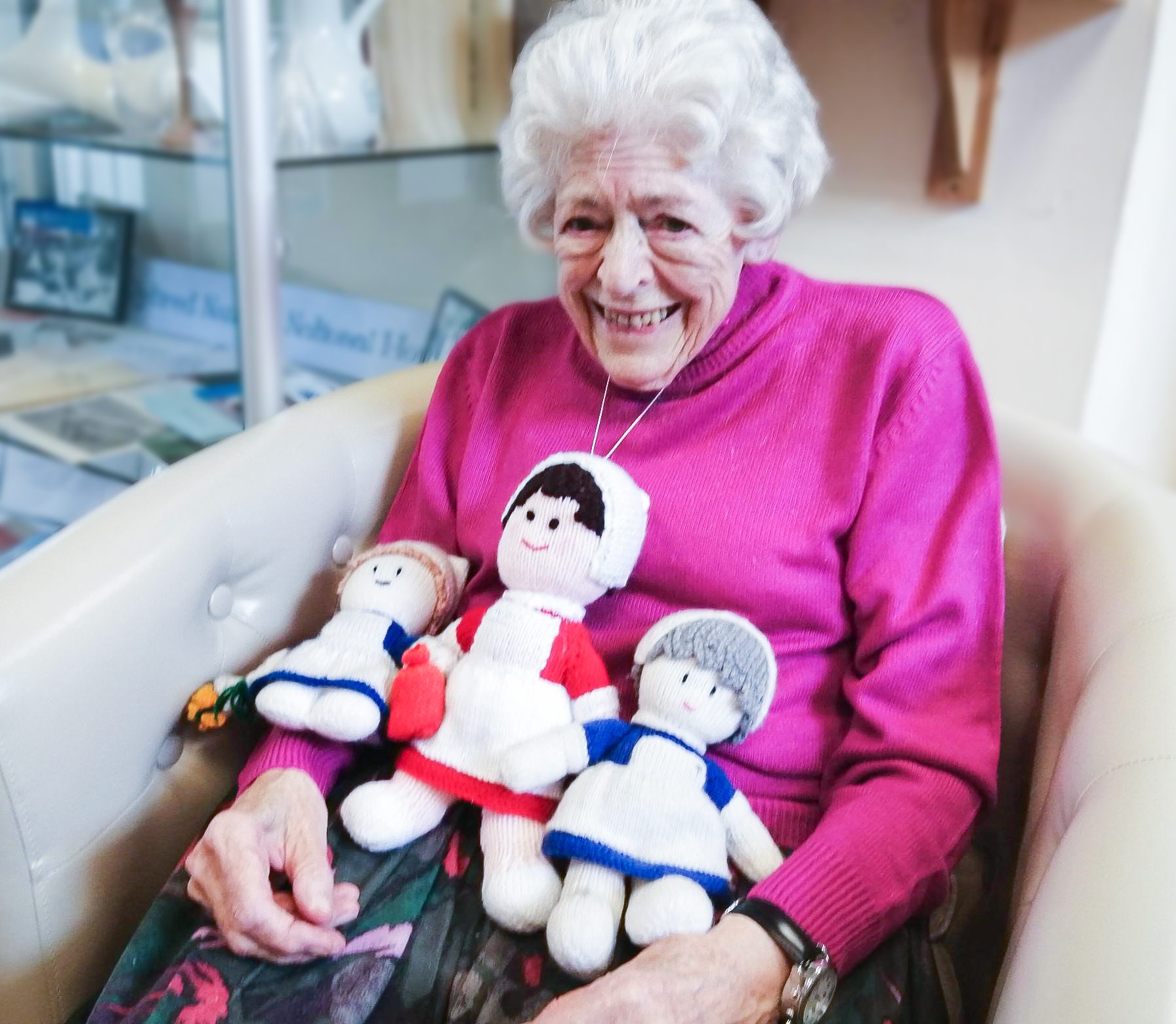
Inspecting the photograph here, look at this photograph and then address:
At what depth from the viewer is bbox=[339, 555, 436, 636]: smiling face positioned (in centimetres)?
91

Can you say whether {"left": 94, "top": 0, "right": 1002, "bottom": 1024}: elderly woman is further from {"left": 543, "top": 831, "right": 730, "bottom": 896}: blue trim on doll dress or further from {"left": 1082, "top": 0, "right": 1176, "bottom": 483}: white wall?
{"left": 1082, "top": 0, "right": 1176, "bottom": 483}: white wall

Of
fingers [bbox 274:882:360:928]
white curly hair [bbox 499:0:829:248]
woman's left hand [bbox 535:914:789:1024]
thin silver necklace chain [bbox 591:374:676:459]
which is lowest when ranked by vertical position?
fingers [bbox 274:882:360:928]

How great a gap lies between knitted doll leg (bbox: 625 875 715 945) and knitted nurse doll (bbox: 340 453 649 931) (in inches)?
3.3

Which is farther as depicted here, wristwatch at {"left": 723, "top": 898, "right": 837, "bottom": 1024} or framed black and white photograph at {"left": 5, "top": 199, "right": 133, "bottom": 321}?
framed black and white photograph at {"left": 5, "top": 199, "right": 133, "bottom": 321}

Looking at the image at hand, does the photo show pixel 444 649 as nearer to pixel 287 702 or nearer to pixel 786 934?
pixel 287 702

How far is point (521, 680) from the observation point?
79 centimetres

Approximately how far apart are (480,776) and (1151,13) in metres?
1.23

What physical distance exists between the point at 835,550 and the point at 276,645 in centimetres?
52

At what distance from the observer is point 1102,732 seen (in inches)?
26.4

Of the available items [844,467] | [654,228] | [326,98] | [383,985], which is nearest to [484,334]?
[654,228]

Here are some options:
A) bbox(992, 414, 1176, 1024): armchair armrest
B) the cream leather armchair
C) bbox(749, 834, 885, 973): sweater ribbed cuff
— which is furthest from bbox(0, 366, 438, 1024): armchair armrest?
bbox(992, 414, 1176, 1024): armchair armrest

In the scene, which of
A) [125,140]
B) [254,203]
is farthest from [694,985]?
[125,140]

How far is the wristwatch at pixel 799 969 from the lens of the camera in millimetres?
680

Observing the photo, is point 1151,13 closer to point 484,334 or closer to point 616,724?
point 484,334
